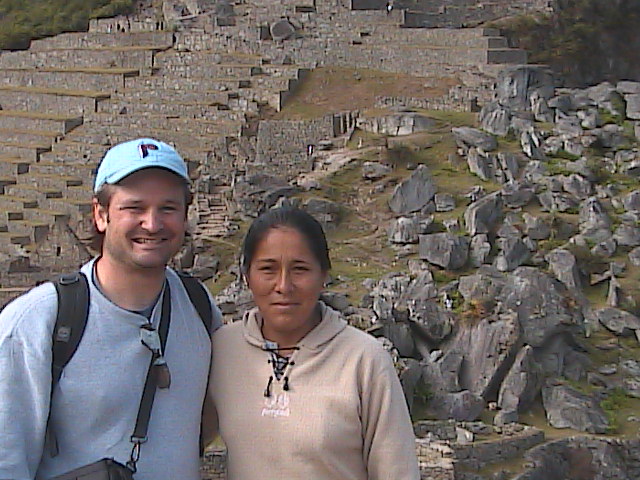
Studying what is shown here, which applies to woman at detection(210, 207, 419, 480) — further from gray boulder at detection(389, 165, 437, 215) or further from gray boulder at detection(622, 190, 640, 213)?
gray boulder at detection(622, 190, 640, 213)

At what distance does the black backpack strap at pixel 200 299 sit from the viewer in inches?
138

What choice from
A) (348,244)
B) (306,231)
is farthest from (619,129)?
(306,231)

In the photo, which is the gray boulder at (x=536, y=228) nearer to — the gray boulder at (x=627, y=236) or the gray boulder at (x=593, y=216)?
the gray boulder at (x=593, y=216)

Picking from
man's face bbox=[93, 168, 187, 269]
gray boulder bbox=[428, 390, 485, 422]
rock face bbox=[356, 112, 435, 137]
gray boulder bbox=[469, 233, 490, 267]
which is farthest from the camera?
rock face bbox=[356, 112, 435, 137]

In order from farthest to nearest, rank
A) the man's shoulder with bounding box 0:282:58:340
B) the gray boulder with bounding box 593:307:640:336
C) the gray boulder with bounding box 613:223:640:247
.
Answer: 1. the gray boulder with bounding box 613:223:640:247
2. the gray boulder with bounding box 593:307:640:336
3. the man's shoulder with bounding box 0:282:58:340

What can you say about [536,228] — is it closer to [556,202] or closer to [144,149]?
[556,202]

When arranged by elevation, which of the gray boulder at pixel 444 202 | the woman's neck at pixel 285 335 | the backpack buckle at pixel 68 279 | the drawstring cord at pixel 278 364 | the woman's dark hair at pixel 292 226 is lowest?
the gray boulder at pixel 444 202

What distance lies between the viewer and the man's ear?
131 inches

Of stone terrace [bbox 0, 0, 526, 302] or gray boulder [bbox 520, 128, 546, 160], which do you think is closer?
gray boulder [bbox 520, 128, 546, 160]

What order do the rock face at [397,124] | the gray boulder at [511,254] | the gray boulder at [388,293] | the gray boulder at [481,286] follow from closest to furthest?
the gray boulder at [388,293]
the gray boulder at [481,286]
the gray boulder at [511,254]
the rock face at [397,124]

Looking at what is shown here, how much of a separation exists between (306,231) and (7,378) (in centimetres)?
92

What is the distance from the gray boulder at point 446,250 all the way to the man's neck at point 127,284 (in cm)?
937

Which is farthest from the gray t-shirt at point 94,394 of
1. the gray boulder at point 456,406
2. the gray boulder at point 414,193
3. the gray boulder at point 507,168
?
the gray boulder at point 507,168

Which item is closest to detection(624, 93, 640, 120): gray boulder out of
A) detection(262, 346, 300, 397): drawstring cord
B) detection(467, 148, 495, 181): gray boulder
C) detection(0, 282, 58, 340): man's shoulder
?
detection(467, 148, 495, 181): gray boulder
